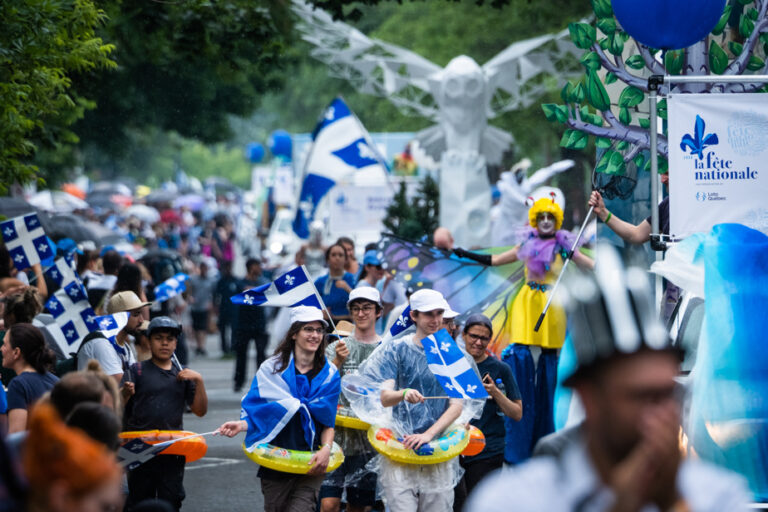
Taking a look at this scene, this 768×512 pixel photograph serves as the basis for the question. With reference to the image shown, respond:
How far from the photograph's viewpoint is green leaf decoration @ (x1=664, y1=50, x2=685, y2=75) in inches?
385

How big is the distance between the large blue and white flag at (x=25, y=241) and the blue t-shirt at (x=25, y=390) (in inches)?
215

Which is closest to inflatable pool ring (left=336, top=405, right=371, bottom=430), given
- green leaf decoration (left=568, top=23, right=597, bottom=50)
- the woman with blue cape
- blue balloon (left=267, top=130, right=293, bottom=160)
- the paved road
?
the woman with blue cape

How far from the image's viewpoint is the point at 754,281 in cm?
680

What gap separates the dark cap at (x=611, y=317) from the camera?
306cm

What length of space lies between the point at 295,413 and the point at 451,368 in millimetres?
960

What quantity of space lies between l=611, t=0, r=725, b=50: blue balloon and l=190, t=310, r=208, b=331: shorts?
15.5 m

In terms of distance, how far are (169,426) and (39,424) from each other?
484 centimetres

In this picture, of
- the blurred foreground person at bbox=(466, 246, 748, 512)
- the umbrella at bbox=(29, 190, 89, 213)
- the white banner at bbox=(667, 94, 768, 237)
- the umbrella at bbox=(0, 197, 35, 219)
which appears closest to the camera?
the blurred foreground person at bbox=(466, 246, 748, 512)

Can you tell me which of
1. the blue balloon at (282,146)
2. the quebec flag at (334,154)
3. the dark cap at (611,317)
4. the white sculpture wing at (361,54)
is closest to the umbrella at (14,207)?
the quebec flag at (334,154)

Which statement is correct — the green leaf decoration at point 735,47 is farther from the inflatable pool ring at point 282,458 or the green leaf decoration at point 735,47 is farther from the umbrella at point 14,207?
the umbrella at point 14,207

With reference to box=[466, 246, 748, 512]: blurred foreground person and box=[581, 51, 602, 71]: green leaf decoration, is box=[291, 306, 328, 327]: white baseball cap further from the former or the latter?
box=[466, 246, 748, 512]: blurred foreground person

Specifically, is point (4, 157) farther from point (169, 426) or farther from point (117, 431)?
point (117, 431)

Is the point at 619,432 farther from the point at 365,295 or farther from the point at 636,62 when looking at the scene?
the point at 636,62

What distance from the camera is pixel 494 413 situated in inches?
341
